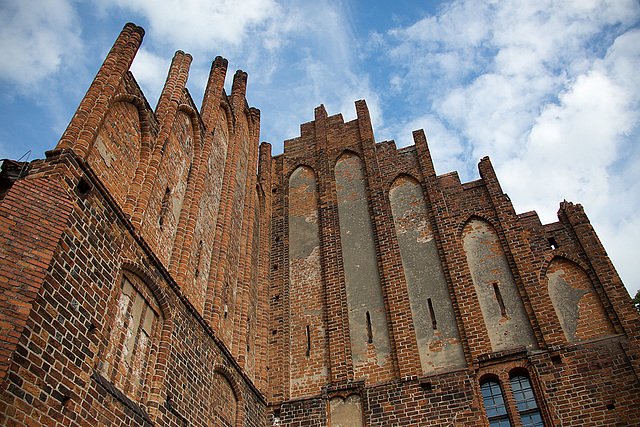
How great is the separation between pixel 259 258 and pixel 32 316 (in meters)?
8.88

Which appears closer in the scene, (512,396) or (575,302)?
(512,396)

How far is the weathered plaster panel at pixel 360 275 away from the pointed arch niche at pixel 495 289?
7.31ft

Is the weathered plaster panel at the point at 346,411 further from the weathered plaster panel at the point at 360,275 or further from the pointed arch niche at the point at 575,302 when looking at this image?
the pointed arch niche at the point at 575,302

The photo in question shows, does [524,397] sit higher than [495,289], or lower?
lower

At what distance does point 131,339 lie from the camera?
22.6 feet

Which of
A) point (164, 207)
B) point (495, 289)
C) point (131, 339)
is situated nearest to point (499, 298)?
point (495, 289)

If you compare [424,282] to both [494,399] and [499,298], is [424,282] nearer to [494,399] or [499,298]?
[499,298]

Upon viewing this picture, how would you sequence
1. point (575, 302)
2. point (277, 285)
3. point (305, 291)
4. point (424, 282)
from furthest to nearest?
1. point (277, 285)
2. point (305, 291)
3. point (424, 282)
4. point (575, 302)

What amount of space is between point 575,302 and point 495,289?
5.21 feet

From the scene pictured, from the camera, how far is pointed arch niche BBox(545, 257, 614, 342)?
1018 cm

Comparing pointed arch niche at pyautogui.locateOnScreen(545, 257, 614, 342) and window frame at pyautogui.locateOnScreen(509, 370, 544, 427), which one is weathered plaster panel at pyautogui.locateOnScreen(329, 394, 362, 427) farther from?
pointed arch niche at pyautogui.locateOnScreen(545, 257, 614, 342)

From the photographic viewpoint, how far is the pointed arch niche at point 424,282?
10922 mm

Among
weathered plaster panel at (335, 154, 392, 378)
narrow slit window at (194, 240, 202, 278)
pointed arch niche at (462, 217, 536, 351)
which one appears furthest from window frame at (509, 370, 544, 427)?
narrow slit window at (194, 240, 202, 278)

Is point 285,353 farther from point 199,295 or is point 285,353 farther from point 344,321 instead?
point 199,295
